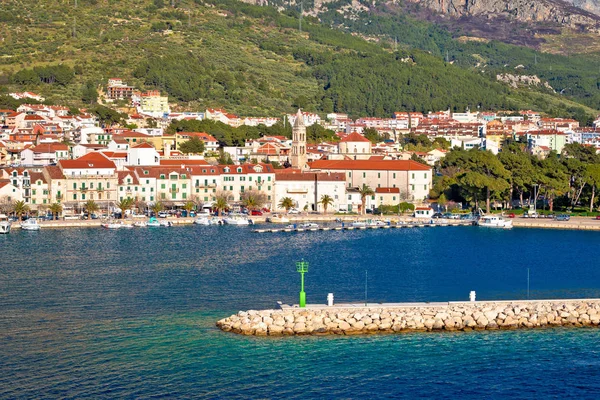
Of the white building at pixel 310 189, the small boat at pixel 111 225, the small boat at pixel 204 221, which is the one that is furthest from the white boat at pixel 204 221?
the white building at pixel 310 189

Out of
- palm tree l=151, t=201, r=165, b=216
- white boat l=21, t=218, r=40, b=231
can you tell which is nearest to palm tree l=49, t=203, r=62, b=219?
white boat l=21, t=218, r=40, b=231

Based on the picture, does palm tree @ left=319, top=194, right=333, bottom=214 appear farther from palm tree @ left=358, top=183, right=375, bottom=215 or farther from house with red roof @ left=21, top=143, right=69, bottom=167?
house with red roof @ left=21, top=143, right=69, bottom=167

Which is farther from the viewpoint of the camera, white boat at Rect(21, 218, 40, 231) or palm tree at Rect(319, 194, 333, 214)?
palm tree at Rect(319, 194, 333, 214)

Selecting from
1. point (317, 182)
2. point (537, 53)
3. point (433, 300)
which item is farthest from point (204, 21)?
point (433, 300)

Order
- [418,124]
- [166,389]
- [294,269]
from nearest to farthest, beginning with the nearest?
1. [166,389]
2. [294,269]
3. [418,124]

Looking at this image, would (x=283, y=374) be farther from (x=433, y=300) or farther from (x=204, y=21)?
(x=204, y=21)

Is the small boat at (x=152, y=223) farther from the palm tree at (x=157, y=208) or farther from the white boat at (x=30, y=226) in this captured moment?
the white boat at (x=30, y=226)
